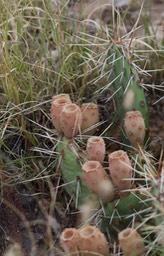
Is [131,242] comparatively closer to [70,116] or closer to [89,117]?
[70,116]

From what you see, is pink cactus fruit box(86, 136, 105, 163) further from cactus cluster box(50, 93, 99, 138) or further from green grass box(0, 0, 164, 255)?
green grass box(0, 0, 164, 255)

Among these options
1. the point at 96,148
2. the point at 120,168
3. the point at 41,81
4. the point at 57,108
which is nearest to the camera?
the point at 120,168

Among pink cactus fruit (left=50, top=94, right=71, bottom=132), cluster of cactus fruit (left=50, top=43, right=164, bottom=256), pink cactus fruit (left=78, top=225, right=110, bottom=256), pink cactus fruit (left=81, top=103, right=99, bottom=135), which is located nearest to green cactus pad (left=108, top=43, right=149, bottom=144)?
cluster of cactus fruit (left=50, top=43, right=164, bottom=256)

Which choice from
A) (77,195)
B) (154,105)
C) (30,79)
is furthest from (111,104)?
(77,195)

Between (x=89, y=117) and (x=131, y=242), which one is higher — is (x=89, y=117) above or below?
above

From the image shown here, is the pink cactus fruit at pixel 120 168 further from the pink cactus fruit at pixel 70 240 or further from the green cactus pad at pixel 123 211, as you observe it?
the pink cactus fruit at pixel 70 240

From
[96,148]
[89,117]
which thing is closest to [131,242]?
[96,148]

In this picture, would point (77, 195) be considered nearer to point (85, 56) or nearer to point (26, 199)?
point (26, 199)

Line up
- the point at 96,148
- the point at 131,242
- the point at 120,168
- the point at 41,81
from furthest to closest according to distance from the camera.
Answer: the point at 41,81 → the point at 96,148 → the point at 120,168 → the point at 131,242
